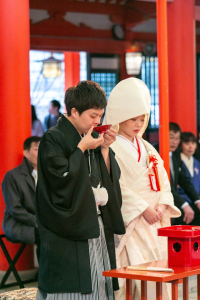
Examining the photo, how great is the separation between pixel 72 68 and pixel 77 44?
2.38m

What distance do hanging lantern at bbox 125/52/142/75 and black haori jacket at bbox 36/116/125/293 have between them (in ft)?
26.7

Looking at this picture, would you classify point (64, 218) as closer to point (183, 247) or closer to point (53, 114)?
point (183, 247)

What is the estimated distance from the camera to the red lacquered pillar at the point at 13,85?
4.98 metres

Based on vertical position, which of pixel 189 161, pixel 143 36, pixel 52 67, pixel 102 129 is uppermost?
pixel 143 36

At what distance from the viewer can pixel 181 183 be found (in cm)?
585

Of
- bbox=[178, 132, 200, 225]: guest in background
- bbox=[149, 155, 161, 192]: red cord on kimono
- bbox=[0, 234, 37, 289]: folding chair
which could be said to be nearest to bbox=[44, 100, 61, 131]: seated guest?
bbox=[178, 132, 200, 225]: guest in background

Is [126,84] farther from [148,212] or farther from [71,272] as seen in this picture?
[71,272]

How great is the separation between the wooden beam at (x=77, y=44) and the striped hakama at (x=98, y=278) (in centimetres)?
689

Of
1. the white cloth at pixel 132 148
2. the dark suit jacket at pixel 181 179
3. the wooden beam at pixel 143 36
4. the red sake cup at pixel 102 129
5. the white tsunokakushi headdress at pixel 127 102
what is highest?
the wooden beam at pixel 143 36

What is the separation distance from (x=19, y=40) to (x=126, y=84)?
6.24 ft

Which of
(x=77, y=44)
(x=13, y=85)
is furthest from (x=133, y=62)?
(x=13, y=85)

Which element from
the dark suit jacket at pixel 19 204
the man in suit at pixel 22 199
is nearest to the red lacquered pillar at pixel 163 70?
the man in suit at pixel 22 199

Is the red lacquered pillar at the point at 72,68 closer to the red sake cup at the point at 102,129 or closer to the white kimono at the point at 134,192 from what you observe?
the white kimono at the point at 134,192

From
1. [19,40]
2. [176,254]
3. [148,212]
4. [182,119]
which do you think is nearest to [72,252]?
[176,254]
